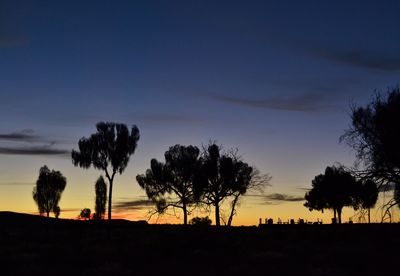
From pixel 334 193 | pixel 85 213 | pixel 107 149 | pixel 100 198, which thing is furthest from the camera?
pixel 85 213

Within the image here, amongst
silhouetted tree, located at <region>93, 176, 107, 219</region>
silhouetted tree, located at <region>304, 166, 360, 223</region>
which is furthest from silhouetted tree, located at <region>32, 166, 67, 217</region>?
silhouetted tree, located at <region>304, 166, 360, 223</region>

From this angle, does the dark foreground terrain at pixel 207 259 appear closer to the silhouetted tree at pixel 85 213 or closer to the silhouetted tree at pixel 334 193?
the silhouetted tree at pixel 334 193

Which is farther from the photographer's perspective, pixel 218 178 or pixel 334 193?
pixel 334 193

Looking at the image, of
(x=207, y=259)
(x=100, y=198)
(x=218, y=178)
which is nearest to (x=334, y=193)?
(x=218, y=178)

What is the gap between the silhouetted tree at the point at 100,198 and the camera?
296 ft

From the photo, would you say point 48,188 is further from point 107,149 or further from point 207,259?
point 207,259

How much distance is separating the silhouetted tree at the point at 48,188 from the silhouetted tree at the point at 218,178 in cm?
2816

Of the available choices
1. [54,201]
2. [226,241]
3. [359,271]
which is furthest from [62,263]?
[54,201]

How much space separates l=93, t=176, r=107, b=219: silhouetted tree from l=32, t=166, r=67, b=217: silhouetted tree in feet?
48.1

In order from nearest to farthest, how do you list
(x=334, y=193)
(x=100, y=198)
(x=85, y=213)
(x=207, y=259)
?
(x=207, y=259) → (x=334, y=193) → (x=100, y=198) → (x=85, y=213)

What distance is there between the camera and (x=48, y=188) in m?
74.6

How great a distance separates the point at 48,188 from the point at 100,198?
16.9 metres

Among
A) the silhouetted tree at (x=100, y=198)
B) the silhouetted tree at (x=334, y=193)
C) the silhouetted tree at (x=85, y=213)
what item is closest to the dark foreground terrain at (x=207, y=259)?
the silhouetted tree at (x=334, y=193)

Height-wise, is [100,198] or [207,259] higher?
[100,198]
